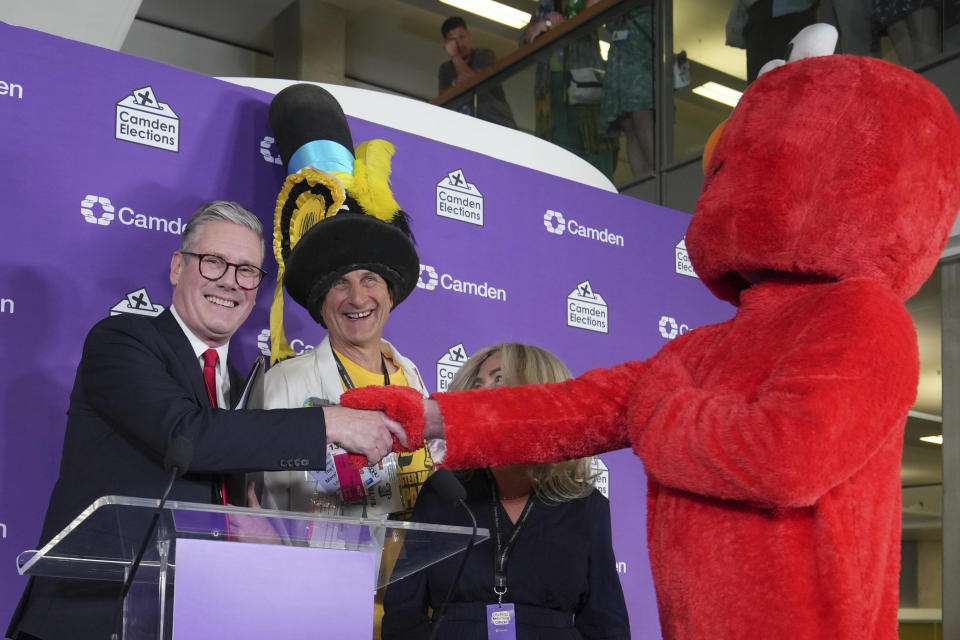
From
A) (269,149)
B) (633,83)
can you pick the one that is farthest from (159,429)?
(633,83)

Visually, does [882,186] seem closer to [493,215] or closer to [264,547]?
[264,547]

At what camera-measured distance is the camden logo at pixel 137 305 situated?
290 cm

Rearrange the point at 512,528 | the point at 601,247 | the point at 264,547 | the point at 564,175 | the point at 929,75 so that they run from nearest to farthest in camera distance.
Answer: the point at 264,547
the point at 512,528
the point at 601,247
the point at 564,175
the point at 929,75

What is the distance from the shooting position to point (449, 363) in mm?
3627

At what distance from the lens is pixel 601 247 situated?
4328 mm

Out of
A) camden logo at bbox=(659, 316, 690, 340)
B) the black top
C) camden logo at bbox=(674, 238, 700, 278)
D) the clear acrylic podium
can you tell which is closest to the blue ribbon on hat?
the black top

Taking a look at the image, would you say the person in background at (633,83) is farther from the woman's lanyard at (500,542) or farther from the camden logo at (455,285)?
the woman's lanyard at (500,542)

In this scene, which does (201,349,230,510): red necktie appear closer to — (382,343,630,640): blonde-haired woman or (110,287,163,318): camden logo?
(382,343,630,640): blonde-haired woman

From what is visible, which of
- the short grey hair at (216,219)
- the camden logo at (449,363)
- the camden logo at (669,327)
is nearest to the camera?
the short grey hair at (216,219)

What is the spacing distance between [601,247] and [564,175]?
1.71 ft

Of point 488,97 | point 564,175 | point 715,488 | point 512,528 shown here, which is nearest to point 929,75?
point 564,175

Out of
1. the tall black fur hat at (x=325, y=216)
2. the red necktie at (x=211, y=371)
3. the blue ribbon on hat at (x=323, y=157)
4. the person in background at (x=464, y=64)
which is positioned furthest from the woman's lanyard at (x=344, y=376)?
the person in background at (x=464, y=64)

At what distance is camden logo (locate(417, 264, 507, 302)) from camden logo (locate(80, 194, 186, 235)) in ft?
2.87

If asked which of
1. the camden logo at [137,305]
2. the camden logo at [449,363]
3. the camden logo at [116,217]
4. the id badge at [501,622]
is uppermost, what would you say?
the camden logo at [116,217]
